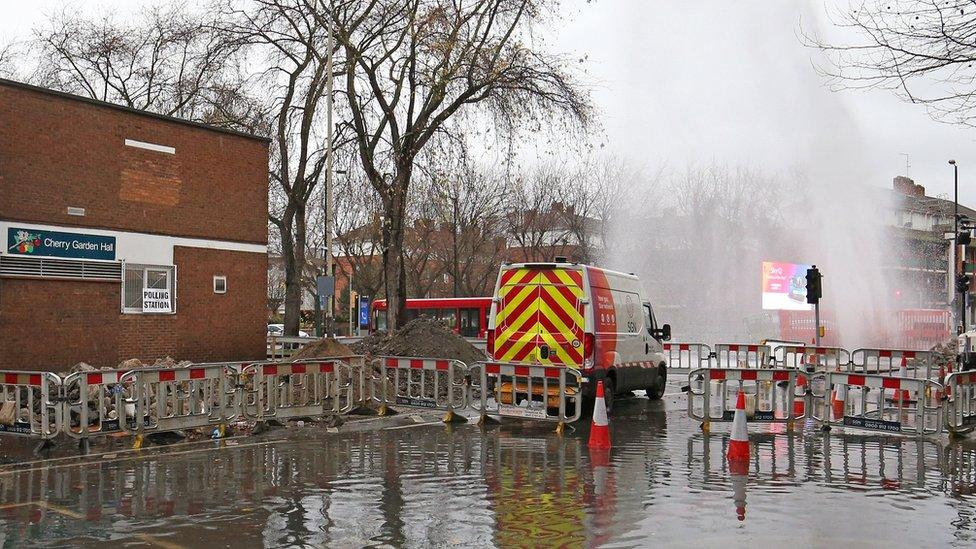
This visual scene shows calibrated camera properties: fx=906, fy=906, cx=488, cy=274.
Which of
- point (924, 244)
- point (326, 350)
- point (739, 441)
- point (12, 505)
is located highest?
point (924, 244)

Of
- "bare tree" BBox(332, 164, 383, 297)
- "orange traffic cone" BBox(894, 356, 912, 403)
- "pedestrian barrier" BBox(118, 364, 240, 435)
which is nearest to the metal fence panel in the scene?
"pedestrian barrier" BBox(118, 364, 240, 435)

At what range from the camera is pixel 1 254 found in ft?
57.6

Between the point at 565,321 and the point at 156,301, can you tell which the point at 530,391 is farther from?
the point at 156,301

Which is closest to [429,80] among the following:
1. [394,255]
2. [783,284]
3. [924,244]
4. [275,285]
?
[394,255]

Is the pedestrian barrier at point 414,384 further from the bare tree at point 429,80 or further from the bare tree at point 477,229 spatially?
the bare tree at point 477,229

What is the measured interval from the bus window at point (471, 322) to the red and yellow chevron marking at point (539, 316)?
81.0 feet

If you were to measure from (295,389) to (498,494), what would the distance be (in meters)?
6.59

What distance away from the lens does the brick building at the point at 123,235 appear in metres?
18.0

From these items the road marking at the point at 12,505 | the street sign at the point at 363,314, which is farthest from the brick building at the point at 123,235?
the street sign at the point at 363,314

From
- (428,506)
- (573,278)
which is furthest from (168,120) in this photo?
(428,506)

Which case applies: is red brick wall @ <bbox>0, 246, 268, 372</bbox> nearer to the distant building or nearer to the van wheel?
the van wheel

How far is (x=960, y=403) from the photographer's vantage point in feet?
43.3

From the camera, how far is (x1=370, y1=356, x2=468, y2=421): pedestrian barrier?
48.3 ft

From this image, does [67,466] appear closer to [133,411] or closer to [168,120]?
[133,411]
